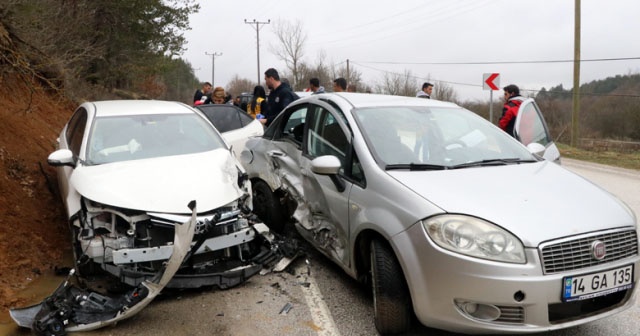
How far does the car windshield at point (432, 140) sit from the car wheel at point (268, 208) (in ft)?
5.17

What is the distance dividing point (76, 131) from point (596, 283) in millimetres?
5305

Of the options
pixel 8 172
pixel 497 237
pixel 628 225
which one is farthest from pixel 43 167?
pixel 628 225

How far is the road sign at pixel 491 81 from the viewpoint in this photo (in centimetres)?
1441

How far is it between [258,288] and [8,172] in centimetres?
398

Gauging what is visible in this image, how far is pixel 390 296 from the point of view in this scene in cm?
304

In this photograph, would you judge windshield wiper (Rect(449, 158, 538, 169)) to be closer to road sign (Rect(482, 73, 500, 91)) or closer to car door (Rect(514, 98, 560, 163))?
car door (Rect(514, 98, 560, 163))

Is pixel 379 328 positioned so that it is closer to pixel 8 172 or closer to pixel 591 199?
pixel 591 199

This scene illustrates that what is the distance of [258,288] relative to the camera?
13.6 feet

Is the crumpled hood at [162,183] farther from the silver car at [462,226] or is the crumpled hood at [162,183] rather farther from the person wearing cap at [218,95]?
the person wearing cap at [218,95]

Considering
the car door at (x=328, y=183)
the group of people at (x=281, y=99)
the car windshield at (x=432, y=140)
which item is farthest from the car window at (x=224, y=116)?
the car windshield at (x=432, y=140)

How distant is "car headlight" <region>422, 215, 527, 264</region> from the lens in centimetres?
266

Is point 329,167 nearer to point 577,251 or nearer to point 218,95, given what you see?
point 577,251

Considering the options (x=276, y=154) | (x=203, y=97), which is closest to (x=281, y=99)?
(x=276, y=154)

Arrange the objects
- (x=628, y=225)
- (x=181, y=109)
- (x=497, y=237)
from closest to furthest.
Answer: (x=497, y=237) < (x=628, y=225) < (x=181, y=109)
